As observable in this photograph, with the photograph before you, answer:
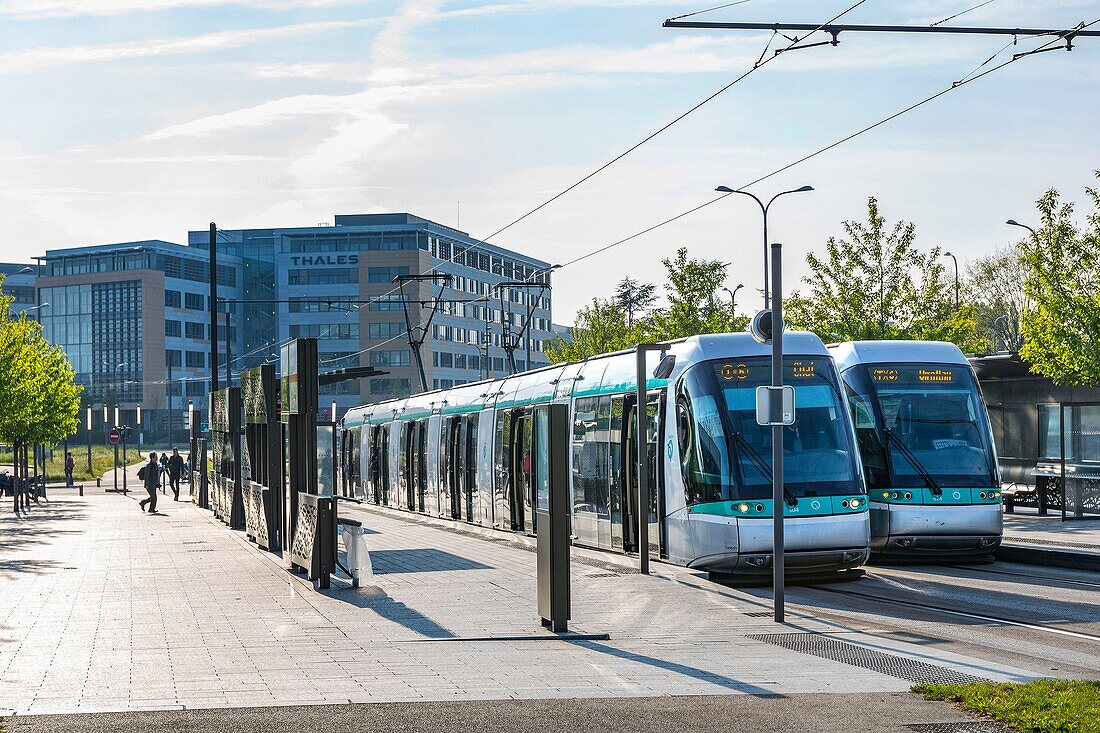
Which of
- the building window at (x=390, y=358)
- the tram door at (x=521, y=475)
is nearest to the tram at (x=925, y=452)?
the tram door at (x=521, y=475)

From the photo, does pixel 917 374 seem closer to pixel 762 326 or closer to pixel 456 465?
pixel 762 326

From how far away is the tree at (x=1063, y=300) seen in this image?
93.8 feet

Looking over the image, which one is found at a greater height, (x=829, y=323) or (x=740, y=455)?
(x=829, y=323)

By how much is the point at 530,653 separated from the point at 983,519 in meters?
9.90

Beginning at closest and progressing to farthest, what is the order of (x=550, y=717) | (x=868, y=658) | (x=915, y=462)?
1. (x=550, y=717)
2. (x=868, y=658)
3. (x=915, y=462)

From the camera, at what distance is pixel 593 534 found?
66.3 ft

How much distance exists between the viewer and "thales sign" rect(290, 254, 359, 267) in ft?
407

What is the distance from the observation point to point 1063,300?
30.1m

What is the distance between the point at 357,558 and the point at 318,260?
111 metres

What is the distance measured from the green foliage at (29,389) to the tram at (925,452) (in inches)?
1044

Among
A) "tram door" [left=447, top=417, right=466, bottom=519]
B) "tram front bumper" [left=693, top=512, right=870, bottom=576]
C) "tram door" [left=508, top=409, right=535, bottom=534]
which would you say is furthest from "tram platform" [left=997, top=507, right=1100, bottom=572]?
"tram door" [left=447, top=417, right=466, bottom=519]

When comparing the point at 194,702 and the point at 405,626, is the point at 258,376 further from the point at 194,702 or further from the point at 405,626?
the point at 194,702

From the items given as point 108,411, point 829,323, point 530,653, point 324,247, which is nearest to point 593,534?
point 530,653

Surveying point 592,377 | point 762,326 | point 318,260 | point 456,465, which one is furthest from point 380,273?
point 762,326
